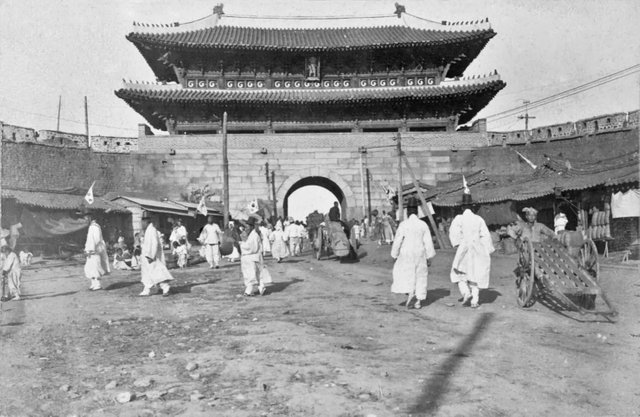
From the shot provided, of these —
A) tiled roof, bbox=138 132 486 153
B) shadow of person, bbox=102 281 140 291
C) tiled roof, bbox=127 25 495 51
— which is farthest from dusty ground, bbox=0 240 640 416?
tiled roof, bbox=127 25 495 51

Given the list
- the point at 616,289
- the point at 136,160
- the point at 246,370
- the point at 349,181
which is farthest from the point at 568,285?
the point at 136,160

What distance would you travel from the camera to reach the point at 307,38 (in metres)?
29.1

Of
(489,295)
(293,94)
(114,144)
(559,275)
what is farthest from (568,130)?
(114,144)

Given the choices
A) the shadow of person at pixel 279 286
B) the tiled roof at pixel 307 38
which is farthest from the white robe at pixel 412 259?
the tiled roof at pixel 307 38

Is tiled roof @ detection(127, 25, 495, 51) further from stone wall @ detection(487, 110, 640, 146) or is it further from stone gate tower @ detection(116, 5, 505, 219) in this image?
stone wall @ detection(487, 110, 640, 146)

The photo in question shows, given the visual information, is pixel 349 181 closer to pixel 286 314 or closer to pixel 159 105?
pixel 159 105

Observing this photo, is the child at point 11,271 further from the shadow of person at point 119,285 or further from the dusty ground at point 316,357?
the shadow of person at point 119,285

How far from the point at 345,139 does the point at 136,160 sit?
31.4 ft

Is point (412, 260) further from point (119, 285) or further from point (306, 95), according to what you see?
point (306, 95)

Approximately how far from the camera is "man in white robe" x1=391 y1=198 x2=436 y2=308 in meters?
7.64

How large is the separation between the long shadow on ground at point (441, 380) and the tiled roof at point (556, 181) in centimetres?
959

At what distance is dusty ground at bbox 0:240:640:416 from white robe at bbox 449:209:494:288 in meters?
0.44

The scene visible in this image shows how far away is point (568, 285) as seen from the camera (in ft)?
21.5

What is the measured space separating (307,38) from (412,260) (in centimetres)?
2356
